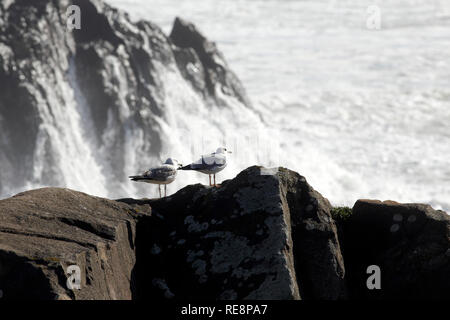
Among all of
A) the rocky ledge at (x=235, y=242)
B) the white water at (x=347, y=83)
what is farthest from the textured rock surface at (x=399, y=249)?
the white water at (x=347, y=83)

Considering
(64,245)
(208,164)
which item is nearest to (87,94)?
(208,164)

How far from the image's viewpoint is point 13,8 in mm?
39438

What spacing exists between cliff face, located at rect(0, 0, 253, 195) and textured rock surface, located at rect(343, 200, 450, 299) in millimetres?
24438

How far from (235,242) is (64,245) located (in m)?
2.42

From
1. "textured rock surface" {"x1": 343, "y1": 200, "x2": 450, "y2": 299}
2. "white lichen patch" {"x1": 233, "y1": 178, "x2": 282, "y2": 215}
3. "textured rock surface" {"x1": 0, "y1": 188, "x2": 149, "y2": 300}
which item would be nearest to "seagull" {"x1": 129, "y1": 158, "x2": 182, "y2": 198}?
"textured rock surface" {"x1": 0, "y1": 188, "x2": 149, "y2": 300}

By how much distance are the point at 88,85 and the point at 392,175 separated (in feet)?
50.1

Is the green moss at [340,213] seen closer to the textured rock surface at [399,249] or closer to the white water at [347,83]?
the textured rock surface at [399,249]

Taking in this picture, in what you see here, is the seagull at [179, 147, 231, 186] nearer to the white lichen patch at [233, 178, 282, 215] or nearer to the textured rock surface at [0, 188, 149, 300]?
the textured rock surface at [0, 188, 149, 300]

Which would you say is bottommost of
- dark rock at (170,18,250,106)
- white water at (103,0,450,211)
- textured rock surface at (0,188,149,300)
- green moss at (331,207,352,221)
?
white water at (103,0,450,211)

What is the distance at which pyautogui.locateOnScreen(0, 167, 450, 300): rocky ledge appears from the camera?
11.3 m

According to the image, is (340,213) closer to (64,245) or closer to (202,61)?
(64,245)

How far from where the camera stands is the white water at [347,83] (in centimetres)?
4097

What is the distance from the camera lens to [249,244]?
11789mm
